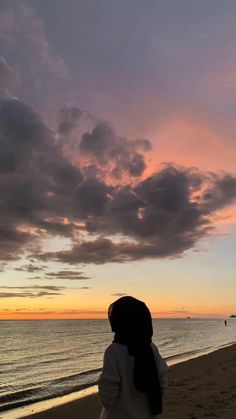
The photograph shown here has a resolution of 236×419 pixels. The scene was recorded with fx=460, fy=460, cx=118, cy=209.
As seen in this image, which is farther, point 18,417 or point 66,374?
point 66,374

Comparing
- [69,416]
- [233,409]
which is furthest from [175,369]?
[233,409]

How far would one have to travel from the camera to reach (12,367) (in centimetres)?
3641

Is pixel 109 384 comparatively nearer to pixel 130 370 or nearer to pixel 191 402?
pixel 130 370

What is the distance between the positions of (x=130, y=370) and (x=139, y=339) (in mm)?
254

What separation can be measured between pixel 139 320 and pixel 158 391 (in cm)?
59

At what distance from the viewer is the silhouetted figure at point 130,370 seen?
3631mm

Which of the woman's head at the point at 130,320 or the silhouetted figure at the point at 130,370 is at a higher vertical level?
the woman's head at the point at 130,320

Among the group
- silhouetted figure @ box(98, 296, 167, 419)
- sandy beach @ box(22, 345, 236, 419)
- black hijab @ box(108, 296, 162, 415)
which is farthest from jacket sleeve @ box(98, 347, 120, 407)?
sandy beach @ box(22, 345, 236, 419)

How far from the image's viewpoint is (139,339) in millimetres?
3783

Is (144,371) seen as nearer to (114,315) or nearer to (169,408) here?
(114,315)

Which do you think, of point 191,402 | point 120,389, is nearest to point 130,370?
point 120,389

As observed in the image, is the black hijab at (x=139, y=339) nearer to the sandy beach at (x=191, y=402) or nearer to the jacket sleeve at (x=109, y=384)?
the jacket sleeve at (x=109, y=384)

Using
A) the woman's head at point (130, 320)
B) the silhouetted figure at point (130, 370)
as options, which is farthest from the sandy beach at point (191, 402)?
the woman's head at point (130, 320)

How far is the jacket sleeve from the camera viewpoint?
3600mm
